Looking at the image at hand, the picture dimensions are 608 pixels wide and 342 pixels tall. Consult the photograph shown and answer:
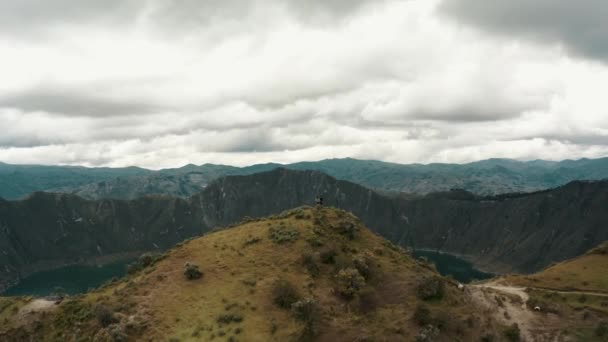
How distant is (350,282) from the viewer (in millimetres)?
61969

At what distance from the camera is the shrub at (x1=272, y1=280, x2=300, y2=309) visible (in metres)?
58.7

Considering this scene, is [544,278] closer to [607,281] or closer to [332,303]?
[607,281]

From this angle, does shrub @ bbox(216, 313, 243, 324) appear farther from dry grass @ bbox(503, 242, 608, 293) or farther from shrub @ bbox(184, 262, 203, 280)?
dry grass @ bbox(503, 242, 608, 293)

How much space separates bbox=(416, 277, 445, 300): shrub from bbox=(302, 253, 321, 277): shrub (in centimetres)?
1503

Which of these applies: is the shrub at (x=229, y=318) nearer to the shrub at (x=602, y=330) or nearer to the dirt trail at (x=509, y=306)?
the dirt trail at (x=509, y=306)

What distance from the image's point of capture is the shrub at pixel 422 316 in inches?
2195

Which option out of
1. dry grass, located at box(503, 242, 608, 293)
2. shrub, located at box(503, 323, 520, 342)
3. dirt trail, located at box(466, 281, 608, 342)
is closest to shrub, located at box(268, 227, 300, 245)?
dirt trail, located at box(466, 281, 608, 342)

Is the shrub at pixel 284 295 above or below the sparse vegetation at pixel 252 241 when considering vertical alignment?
below

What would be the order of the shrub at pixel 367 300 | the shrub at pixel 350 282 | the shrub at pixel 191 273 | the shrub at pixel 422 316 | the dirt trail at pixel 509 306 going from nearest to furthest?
the shrub at pixel 422 316 < the shrub at pixel 367 300 < the shrub at pixel 350 282 < the dirt trail at pixel 509 306 < the shrub at pixel 191 273

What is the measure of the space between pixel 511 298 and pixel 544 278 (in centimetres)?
2346

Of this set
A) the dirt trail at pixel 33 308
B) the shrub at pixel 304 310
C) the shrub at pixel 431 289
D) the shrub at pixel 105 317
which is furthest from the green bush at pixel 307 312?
the dirt trail at pixel 33 308

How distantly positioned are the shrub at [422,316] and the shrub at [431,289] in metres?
3.65

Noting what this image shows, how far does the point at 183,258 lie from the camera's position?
231 ft

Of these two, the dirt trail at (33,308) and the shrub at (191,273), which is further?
the shrub at (191,273)
